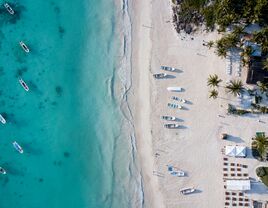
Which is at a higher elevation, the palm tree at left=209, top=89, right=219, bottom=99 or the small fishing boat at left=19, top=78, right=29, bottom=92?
the small fishing boat at left=19, top=78, right=29, bottom=92

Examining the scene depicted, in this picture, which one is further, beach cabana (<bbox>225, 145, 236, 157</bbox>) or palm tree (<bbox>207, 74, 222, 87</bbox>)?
beach cabana (<bbox>225, 145, 236, 157</bbox>)

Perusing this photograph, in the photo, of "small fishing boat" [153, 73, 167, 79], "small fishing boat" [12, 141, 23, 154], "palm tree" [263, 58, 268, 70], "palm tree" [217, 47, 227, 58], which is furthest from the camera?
"small fishing boat" [12, 141, 23, 154]

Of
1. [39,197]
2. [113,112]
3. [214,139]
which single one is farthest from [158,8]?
[39,197]

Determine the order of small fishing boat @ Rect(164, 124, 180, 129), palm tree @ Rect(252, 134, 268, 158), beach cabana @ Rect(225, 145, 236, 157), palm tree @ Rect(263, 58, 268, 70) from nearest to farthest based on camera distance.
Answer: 1. palm tree @ Rect(263, 58, 268, 70)
2. palm tree @ Rect(252, 134, 268, 158)
3. beach cabana @ Rect(225, 145, 236, 157)
4. small fishing boat @ Rect(164, 124, 180, 129)

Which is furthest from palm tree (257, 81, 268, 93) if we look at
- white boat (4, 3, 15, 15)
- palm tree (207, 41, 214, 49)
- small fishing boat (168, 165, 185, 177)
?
white boat (4, 3, 15, 15)

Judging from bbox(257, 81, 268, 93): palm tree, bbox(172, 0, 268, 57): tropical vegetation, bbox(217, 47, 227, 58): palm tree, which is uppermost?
bbox(172, 0, 268, 57): tropical vegetation

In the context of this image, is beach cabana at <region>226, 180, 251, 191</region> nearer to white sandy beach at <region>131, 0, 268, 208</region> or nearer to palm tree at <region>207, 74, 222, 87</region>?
white sandy beach at <region>131, 0, 268, 208</region>

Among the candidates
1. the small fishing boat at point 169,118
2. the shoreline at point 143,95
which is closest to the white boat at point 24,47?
the shoreline at point 143,95

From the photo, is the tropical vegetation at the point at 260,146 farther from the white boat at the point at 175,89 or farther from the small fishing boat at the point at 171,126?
the white boat at the point at 175,89
